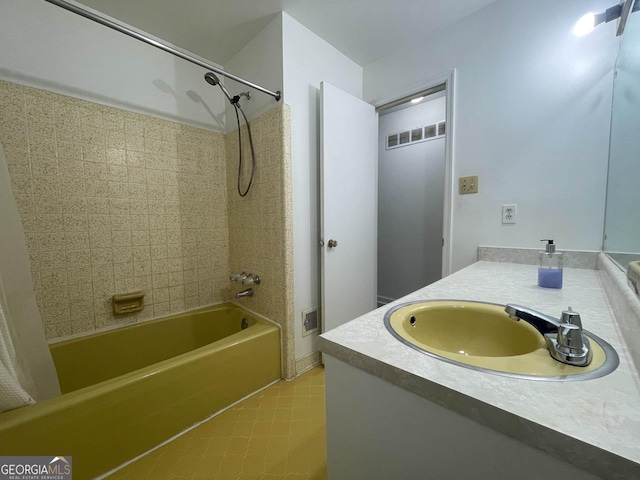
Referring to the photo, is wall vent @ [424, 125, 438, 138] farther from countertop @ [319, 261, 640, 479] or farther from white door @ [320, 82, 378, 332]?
countertop @ [319, 261, 640, 479]

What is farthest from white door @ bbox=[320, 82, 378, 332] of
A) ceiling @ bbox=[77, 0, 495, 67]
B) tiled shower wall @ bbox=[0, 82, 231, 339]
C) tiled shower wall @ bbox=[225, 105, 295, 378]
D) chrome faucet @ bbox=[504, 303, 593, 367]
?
chrome faucet @ bbox=[504, 303, 593, 367]

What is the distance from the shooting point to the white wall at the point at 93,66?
120cm

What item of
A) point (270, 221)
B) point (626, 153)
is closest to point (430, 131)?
point (626, 153)

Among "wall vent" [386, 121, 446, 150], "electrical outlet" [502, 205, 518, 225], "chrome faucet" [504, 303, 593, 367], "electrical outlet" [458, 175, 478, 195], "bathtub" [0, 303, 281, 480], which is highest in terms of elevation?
"wall vent" [386, 121, 446, 150]

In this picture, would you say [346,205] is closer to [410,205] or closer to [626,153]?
[410,205]

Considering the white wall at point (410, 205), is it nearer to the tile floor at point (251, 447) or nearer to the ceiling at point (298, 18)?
the ceiling at point (298, 18)

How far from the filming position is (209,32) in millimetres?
1532

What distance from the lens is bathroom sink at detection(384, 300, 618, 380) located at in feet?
1.41

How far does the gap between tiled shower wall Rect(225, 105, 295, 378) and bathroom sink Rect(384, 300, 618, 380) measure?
3.02 ft

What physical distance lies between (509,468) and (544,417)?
87 millimetres

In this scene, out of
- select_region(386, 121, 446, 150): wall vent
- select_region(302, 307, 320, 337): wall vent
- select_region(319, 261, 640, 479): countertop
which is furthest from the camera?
select_region(386, 121, 446, 150): wall vent

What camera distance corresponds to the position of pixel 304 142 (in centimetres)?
154

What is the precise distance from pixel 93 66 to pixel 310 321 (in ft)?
6.56

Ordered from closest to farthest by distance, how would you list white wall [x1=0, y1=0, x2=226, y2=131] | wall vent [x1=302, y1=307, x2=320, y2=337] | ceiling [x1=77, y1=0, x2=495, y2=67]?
white wall [x1=0, y1=0, x2=226, y2=131], ceiling [x1=77, y1=0, x2=495, y2=67], wall vent [x1=302, y1=307, x2=320, y2=337]
